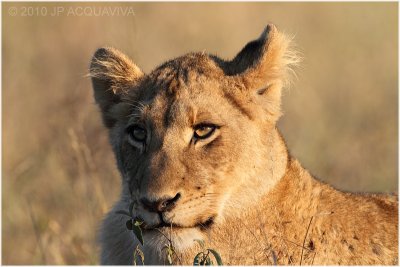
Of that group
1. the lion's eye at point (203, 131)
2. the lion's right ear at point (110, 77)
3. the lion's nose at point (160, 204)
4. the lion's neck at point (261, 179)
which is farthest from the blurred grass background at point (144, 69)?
the lion's nose at point (160, 204)

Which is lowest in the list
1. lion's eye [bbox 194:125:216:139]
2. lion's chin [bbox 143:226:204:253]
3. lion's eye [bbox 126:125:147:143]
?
lion's chin [bbox 143:226:204:253]

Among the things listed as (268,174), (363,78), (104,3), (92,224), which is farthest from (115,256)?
(104,3)

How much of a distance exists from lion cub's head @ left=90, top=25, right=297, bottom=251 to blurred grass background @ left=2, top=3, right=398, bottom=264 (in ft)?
3.74

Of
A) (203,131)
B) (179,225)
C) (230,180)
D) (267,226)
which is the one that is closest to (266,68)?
(203,131)

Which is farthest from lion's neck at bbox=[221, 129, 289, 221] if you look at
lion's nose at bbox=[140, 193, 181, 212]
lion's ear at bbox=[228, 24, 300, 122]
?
lion's nose at bbox=[140, 193, 181, 212]

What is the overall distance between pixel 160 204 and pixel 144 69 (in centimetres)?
873

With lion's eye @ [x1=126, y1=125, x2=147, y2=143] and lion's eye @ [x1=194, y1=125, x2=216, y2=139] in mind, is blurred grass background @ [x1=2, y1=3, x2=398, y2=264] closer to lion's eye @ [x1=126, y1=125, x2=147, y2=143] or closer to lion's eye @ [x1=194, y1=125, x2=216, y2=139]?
lion's eye @ [x1=126, y1=125, x2=147, y2=143]

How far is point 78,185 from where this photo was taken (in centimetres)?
1131

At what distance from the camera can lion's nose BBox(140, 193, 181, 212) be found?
5.61 meters

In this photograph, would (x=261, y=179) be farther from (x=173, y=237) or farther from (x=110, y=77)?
(x=110, y=77)

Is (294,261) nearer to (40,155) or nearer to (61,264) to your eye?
(61,264)

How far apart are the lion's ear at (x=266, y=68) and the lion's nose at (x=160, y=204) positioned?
3.77 feet

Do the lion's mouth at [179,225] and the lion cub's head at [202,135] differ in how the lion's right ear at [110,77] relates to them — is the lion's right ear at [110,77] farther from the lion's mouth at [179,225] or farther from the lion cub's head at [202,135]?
the lion's mouth at [179,225]

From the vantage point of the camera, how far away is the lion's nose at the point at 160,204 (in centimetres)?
561
